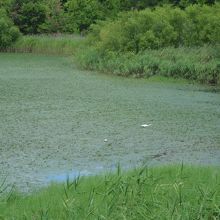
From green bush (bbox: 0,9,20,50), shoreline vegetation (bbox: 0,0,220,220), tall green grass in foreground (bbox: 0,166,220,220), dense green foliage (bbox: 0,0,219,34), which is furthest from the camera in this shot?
dense green foliage (bbox: 0,0,219,34)

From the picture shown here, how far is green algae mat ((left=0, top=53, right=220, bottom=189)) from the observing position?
20.8ft

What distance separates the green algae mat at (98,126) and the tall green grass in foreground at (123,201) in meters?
0.92

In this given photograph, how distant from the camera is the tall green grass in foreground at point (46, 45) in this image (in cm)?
2311

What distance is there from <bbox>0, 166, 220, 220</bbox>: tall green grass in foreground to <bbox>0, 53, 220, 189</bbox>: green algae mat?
919 millimetres

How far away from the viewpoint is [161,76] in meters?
14.8

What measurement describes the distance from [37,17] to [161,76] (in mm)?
16149

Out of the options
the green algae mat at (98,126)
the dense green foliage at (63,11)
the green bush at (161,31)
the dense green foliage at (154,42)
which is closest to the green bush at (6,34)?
the dense green foliage at (63,11)

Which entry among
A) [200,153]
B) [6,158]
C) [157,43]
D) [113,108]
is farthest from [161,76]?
[6,158]

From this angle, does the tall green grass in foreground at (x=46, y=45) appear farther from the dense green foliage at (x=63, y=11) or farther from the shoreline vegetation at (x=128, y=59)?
the dense green foliage at (x=63, y=11)

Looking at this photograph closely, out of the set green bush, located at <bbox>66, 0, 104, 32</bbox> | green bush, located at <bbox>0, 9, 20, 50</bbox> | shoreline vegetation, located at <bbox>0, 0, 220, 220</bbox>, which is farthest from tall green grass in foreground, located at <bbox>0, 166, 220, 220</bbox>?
green bush, located at <bbox>66, 0, 104, 32</bbox>

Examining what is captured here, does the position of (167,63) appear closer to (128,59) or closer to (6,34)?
(128,59)

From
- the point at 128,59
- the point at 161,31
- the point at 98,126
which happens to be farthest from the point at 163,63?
the point at 98,126

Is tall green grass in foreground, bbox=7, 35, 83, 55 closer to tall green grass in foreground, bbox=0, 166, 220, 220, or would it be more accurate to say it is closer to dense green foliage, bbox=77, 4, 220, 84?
dense green foliage, bbox=77, 4, 220, 84

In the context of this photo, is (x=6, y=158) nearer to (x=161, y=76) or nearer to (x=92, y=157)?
(x=92, y=157)
